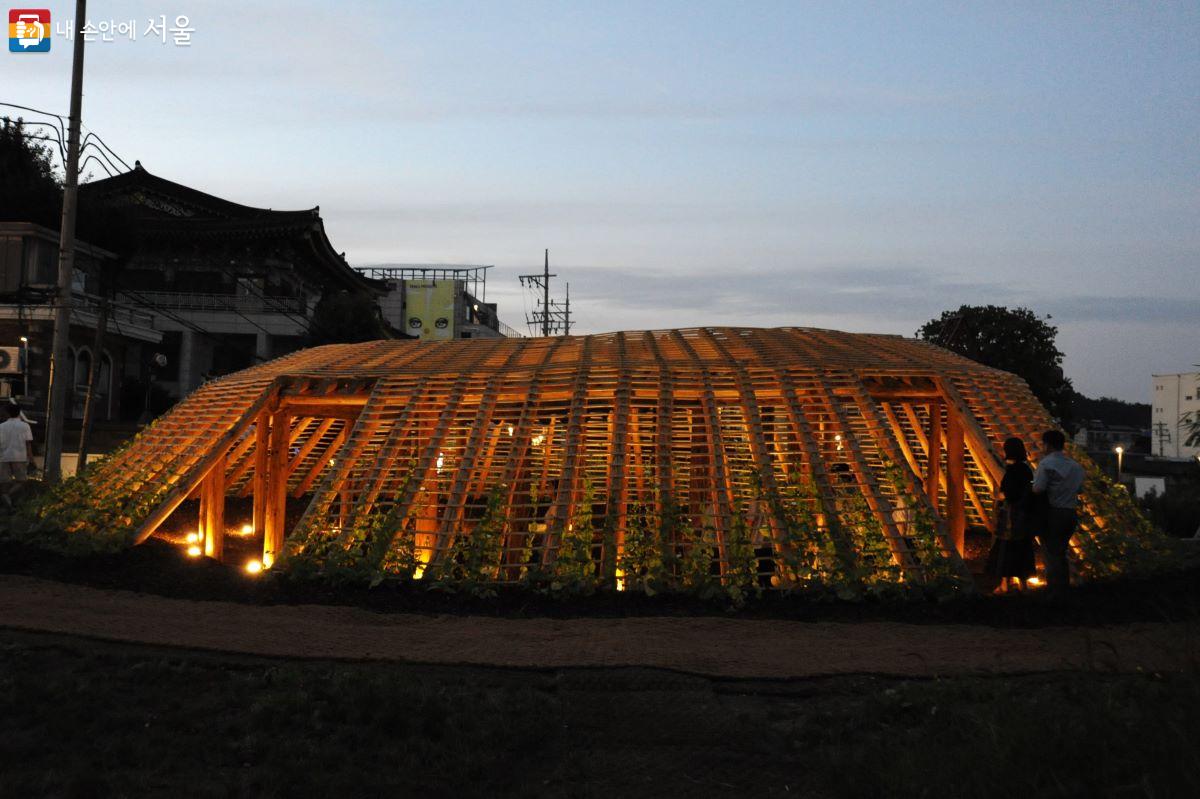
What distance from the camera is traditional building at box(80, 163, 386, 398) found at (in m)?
27.8

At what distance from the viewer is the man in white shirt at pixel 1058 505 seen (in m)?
6.46

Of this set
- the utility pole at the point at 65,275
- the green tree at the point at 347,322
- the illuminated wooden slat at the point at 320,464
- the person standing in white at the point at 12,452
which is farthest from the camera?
the green tree at the point at 347,322

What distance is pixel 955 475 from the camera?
8.76 metres

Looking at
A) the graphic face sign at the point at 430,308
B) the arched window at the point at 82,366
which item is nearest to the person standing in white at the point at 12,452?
the arched window at the point at 82,366

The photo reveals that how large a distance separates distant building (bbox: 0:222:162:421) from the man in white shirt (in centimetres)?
1594

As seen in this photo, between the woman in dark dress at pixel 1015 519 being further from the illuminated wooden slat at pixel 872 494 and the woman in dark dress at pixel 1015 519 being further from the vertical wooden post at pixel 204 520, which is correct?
the vertical wooden post at pixel 204 520

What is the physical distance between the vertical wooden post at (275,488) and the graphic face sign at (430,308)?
104 ft

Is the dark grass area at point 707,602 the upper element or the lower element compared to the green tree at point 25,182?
lower

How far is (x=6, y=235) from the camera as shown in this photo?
19984 millimetres

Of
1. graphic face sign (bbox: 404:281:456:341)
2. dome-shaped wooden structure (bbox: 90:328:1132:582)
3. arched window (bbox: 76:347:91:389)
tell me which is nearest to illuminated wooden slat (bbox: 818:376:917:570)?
dome-shaped wooden structure (bbox: 90:328:1132:582)

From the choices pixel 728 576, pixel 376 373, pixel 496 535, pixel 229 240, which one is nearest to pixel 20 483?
pixel 376 373

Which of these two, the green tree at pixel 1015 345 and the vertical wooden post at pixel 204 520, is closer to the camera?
the vertical wooden post at pixel 204 520

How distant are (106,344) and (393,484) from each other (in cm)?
1739

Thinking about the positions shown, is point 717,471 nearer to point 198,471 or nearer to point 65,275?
point 198,471
